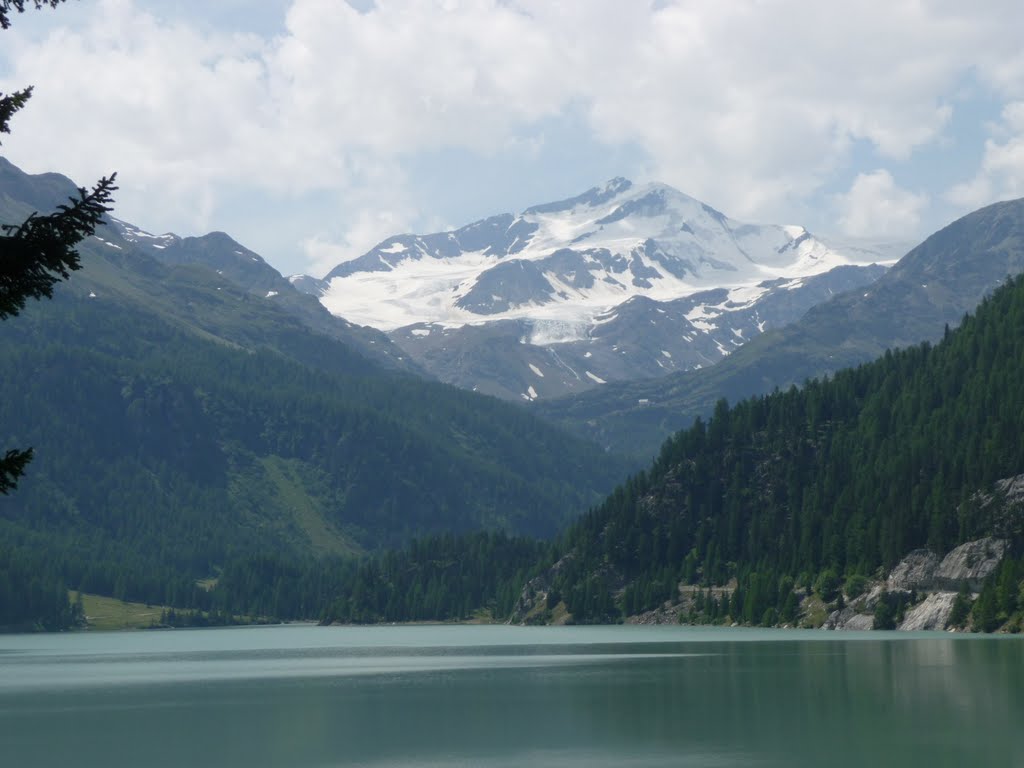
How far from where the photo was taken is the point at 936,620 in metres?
200

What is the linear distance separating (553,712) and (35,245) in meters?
71.9

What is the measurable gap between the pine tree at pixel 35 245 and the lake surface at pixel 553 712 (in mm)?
46674

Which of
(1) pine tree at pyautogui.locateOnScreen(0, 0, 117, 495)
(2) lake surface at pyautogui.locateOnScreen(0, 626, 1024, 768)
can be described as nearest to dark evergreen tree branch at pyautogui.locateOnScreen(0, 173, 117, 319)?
(1) pine tree at pyautogui.locateOnScreen(0, 0, 117, 495)

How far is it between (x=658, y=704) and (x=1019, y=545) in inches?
4496

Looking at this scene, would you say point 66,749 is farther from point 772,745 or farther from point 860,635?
point 860,635

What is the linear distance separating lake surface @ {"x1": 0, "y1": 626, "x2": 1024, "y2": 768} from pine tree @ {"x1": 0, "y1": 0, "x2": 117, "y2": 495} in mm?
46674

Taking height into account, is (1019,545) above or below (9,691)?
above

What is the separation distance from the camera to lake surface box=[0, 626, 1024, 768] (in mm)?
77875

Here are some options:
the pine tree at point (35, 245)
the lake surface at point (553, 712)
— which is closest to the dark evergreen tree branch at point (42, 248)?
the pine tree at point (35, 245)

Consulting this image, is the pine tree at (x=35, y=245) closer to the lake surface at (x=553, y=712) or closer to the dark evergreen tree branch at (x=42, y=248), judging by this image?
the dark evergreen tree branch at (x=42, y=248)

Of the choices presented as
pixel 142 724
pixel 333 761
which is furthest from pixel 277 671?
pixel 333 761

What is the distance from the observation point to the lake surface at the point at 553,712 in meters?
77.9

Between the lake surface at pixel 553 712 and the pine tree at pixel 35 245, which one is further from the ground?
the pine tree at pixel 35 245

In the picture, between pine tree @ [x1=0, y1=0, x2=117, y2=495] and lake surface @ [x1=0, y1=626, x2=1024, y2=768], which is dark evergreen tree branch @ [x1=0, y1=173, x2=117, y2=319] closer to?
pine tree @ [x1=0, y1=0, x2=117, y2=495]
